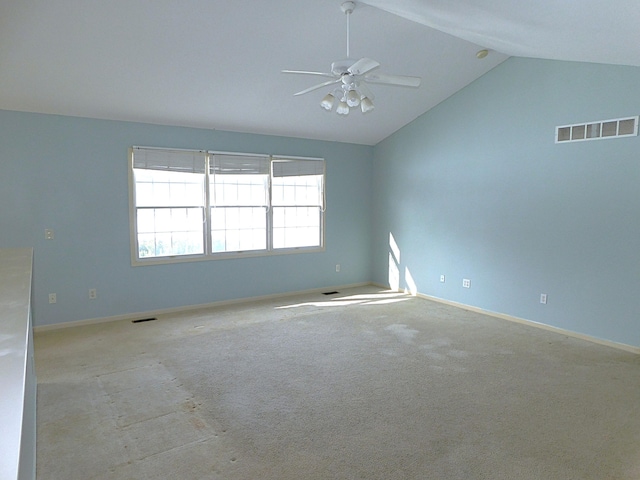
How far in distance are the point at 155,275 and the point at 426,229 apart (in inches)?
152

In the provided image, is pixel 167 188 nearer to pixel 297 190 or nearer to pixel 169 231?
pixel 169 231

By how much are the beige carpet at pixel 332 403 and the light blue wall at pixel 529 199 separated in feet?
1.95

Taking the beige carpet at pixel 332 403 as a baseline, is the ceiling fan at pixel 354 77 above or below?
above

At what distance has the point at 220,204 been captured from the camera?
222 inches

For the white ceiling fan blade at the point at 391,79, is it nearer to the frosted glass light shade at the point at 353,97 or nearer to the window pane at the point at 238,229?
the frosted glass light shade at the point at 353,97

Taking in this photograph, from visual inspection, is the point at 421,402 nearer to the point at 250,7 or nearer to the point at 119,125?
the point at 250,7

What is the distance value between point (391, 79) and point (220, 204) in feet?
10.6

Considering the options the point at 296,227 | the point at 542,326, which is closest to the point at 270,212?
the point at 296,227

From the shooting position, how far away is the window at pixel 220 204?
5113 millimetres

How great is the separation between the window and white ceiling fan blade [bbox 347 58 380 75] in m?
3.06

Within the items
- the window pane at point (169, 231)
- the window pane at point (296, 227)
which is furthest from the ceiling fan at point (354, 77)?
the window pane at point (296, 227)

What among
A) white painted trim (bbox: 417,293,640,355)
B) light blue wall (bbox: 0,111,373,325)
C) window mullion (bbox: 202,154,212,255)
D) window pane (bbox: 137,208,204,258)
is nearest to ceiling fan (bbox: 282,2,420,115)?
window mullion (bbox: 202,154,212,255)

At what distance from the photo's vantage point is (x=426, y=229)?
239 inches

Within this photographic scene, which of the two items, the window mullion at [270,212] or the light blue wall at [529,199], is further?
the window mullion at [270,212]
